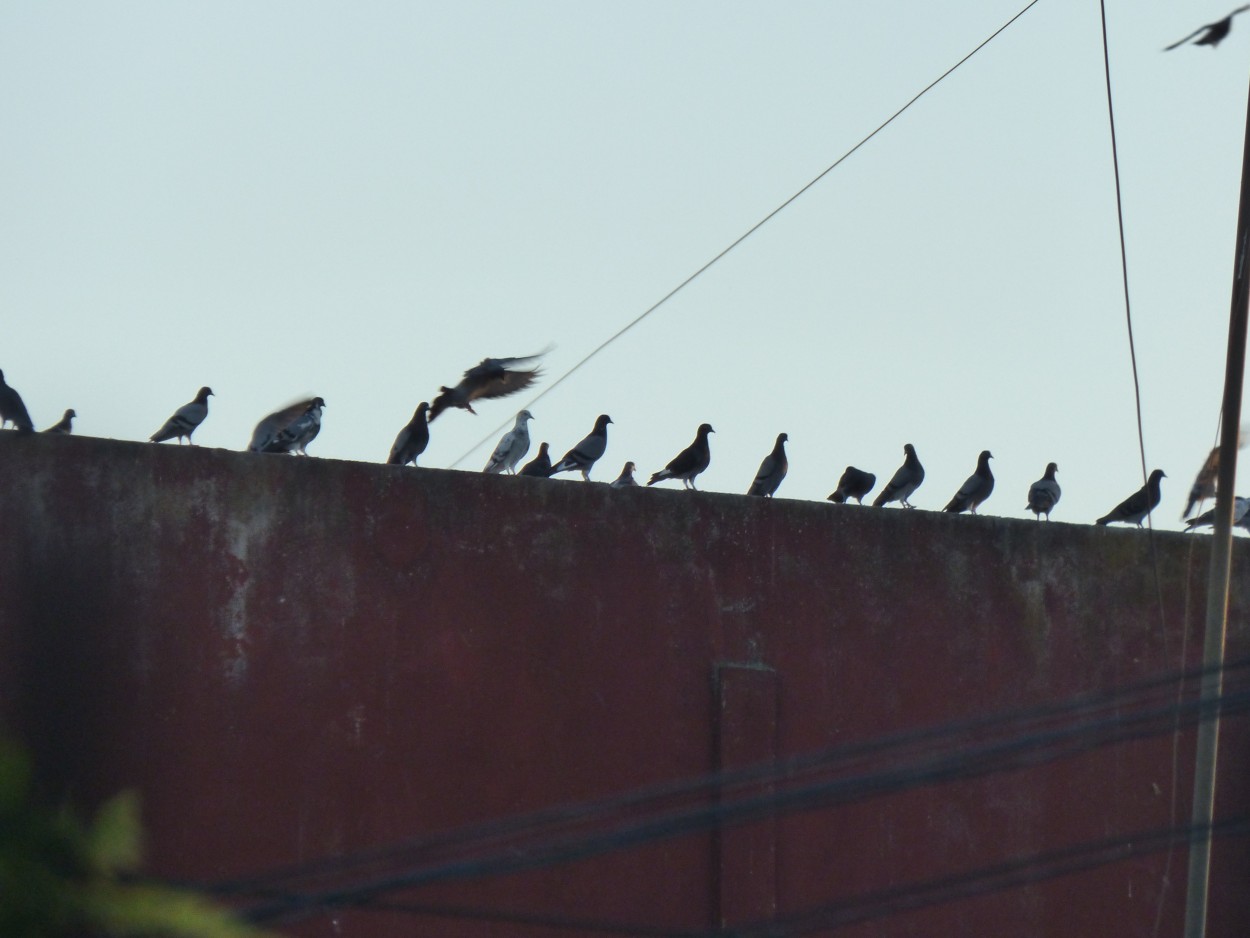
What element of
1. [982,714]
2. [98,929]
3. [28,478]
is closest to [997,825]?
[982,714]

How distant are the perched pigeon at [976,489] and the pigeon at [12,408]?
25.5 ft

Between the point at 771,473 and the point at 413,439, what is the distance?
137 inches

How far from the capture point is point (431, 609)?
1097cm

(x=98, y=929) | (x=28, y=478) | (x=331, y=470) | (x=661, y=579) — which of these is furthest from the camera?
(x=661, y=579)

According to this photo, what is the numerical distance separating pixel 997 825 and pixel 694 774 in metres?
2.30

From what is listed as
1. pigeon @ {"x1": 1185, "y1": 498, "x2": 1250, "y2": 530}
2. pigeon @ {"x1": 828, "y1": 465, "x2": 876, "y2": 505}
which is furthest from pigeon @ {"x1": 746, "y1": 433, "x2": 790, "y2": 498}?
pigeon @ {"x1": 1185, "y1": 498, "x2": 1250, "y2": 530}

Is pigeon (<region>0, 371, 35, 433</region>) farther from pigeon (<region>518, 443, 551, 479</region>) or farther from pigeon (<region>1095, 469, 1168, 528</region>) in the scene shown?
pigeon (<region>1095, 469, 1168, 528</region>)

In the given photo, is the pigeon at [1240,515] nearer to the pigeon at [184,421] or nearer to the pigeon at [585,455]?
the pigeon at [585,455]

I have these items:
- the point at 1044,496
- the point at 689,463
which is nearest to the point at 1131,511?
the point at 1044,496

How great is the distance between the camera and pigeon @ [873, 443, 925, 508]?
16766 millimetres

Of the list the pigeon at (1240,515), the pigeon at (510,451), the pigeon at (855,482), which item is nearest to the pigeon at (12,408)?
the pigeon at (510,451)

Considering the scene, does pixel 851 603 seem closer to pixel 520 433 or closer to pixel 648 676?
pixel 648 676

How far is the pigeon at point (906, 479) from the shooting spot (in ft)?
55.0

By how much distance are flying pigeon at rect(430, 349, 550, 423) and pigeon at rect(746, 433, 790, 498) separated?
2.66 meters
